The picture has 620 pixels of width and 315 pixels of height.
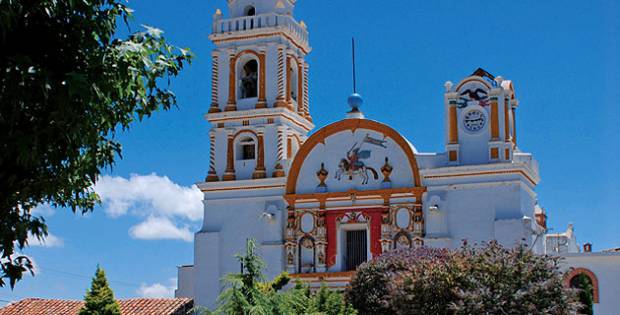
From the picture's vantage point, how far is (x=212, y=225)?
121 ft

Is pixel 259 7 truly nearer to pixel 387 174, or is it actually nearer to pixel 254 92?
pixel 254 92

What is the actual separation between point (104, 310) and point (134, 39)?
1988cm

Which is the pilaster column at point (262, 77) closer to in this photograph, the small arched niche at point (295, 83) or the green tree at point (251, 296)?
the small arched niche at point (295, 83)

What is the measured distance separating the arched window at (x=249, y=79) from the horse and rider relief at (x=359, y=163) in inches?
198

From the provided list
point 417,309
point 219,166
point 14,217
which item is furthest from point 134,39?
point 219,166

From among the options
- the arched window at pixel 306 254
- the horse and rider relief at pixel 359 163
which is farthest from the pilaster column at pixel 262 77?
the arched window at pixel 306 254

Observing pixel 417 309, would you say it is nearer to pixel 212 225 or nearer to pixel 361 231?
pixel 361 231

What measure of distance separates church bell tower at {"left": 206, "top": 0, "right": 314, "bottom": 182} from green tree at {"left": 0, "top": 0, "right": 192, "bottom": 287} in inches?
999

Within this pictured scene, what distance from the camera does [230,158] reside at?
37188 mm

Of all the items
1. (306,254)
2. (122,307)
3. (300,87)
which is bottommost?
(122,307)

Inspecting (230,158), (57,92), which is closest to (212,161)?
(230,158)

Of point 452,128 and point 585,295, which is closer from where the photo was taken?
point 585,295

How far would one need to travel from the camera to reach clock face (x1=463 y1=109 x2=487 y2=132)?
112 feet

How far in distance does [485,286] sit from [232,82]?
1854 cm
